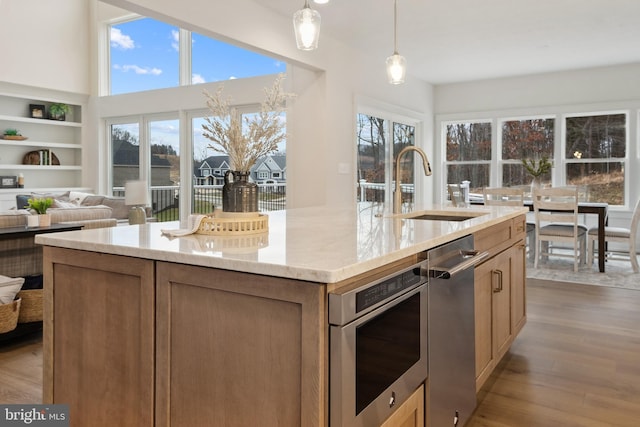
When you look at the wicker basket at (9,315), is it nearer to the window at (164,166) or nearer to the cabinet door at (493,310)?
the cabinet door at (493,310)

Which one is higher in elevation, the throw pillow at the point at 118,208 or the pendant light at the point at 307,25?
the pendant light at the point at 307,25

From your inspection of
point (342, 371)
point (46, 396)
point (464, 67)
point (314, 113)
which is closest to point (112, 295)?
point (46, 396)

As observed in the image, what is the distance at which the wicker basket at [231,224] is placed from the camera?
1.72m

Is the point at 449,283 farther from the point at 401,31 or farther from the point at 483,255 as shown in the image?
the point at 401,31

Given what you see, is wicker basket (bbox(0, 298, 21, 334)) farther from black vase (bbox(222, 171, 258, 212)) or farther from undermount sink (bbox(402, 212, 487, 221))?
undermount sink (bbox(402, 212, 487, 221))

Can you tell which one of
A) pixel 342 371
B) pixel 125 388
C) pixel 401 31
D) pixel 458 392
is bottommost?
pixel 458 392

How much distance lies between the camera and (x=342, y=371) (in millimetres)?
1099

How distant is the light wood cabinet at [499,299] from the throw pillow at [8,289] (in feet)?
8.96

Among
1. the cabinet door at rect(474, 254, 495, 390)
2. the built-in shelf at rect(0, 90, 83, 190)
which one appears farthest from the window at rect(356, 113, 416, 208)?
the built-in shelf at rect(0, 90, 83, 190)

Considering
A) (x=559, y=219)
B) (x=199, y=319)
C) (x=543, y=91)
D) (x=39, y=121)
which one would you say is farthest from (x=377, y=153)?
(x=39, y=121)

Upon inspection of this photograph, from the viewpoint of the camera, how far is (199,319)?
130 cm

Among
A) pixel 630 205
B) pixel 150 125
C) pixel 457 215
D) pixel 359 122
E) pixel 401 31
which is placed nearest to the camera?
pixel 457 215

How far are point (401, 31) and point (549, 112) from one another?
3196 mm

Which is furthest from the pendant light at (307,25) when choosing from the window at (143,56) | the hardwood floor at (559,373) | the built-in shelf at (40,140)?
the built-in shelf at (40,140)
